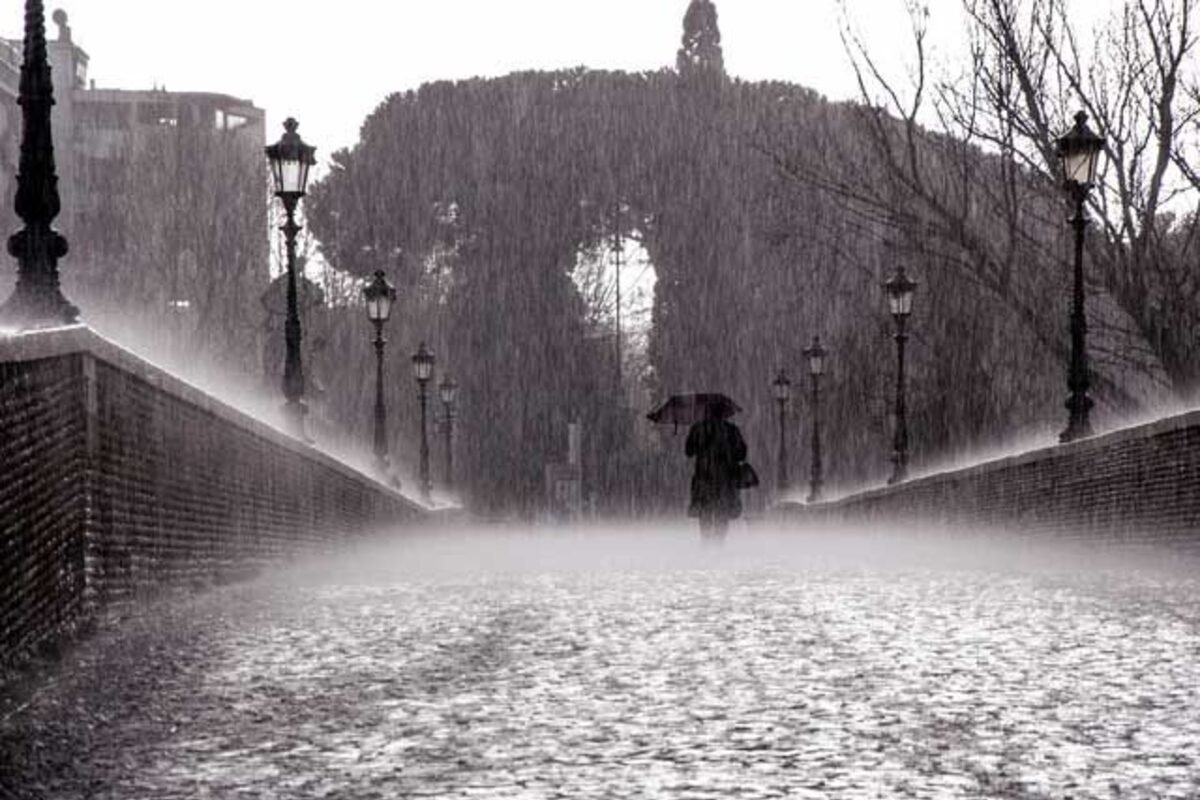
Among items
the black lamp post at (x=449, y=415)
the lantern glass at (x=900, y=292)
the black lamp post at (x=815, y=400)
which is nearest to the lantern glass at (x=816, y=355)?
the black lamp post at (x=815, y=400)

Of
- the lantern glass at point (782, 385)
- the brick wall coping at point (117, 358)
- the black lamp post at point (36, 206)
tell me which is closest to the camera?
the brick wall coping at point (117, 358)

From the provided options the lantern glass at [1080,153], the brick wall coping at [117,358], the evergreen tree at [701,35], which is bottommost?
the brick wall coping at [117,358]

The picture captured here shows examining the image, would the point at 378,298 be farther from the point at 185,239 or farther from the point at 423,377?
the point at 185,239

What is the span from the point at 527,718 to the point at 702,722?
521mm

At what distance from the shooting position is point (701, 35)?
237 feet

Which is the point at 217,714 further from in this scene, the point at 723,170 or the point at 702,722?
the point at 723,170

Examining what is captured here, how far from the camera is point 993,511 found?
1912 cm

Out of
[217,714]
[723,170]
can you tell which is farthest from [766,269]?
[217,714]

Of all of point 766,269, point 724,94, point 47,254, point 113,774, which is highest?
point 724,94

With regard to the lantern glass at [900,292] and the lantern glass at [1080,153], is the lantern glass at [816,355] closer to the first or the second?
the lantern glass at [900,292]

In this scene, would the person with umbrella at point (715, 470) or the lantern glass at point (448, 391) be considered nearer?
the person with umbrella at point (715, 470)

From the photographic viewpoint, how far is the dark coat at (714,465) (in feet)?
65.0

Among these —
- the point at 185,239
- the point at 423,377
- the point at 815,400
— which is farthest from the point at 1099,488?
the point at 185,239

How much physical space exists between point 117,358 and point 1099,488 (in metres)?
8.92
